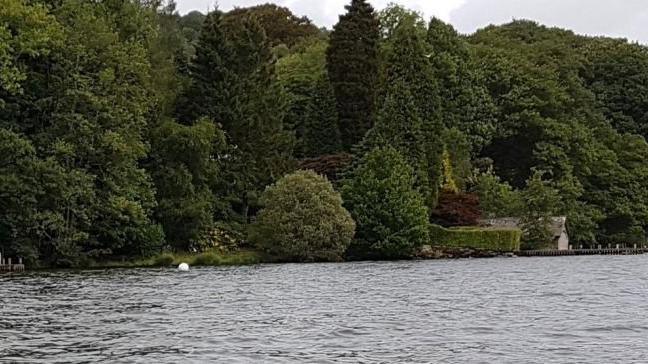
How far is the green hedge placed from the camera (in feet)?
248

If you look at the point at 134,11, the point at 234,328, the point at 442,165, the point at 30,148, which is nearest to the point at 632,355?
the point at 234,328

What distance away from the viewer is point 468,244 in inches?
2995

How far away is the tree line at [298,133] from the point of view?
5678cm

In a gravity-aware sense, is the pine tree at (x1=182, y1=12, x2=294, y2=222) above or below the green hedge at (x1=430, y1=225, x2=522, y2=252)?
above

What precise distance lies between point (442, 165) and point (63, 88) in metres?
37.3

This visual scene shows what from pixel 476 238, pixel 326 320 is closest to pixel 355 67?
pixel 476 238

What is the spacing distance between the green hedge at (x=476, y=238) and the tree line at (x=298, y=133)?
2.03 meters

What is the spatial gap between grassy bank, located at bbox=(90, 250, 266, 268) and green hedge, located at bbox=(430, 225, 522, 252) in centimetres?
1627

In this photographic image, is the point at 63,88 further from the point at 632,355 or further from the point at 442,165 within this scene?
the point at 632,355

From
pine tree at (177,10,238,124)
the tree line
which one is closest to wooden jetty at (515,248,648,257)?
the tree line

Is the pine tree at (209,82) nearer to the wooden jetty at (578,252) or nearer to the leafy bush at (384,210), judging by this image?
the leafy bush at (384,210)

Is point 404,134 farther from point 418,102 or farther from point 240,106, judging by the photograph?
point 240,106

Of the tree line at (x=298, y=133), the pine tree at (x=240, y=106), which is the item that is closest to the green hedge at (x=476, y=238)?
the tree line at (x=298, y=133)

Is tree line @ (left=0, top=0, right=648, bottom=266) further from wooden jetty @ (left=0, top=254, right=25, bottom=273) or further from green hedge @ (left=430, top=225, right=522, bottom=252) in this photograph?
green hedge @ (left=430, top=225, right=522, bottom=252)
